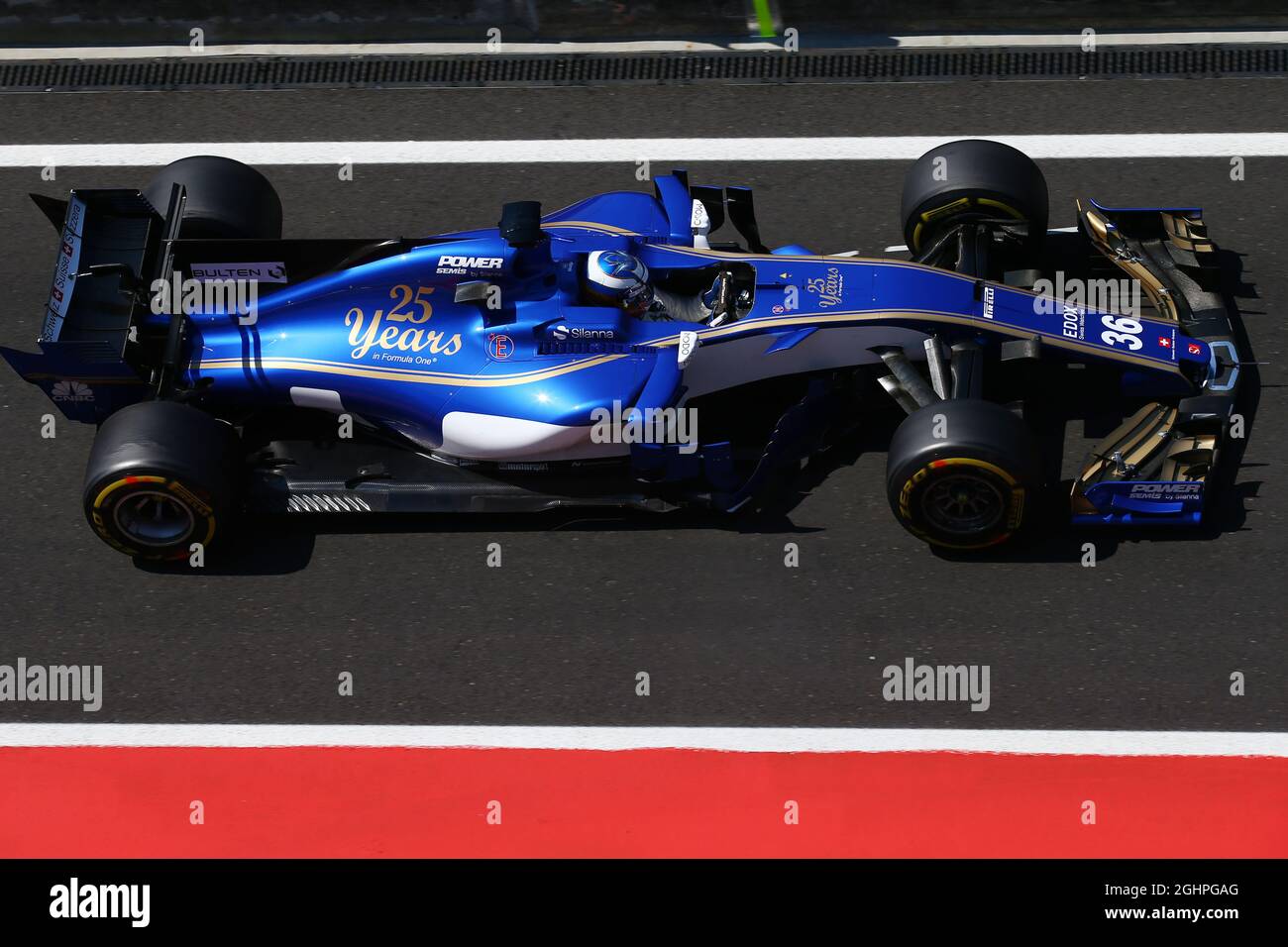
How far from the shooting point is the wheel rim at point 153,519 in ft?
28.7


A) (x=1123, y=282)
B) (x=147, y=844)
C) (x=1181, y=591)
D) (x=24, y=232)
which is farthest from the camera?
(x=24, y=232)

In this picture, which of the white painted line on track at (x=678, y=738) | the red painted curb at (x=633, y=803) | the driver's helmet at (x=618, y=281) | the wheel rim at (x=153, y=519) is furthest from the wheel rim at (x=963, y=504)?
the wheel rim at (x=153, y=519)

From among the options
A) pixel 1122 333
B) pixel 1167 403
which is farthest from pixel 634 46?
pixel 1167 403

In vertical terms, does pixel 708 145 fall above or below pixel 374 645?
above

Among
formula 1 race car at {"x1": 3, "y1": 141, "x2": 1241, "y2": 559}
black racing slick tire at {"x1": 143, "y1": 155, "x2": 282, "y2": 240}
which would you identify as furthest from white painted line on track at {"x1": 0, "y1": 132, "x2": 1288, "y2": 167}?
formula 1 race car at {"x1": 3, "y1": 141, "x2": 1241, "y2": 559}

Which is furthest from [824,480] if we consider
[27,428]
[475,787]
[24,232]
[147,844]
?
[24,232]

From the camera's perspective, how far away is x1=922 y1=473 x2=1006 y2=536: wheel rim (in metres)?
8.49

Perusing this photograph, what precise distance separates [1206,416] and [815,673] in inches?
92.9

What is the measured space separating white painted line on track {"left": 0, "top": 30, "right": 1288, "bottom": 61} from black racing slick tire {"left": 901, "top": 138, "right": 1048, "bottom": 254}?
7.22 feet

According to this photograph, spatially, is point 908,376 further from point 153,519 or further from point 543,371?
point 153,519

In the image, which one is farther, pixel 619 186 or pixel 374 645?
pixel 619 186

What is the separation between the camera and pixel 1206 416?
8828 mm

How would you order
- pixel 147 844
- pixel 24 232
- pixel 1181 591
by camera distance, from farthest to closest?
pixel 24 232, pixel 1181 591, pixel 147 844

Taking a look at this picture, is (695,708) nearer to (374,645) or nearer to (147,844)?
(374,645)
